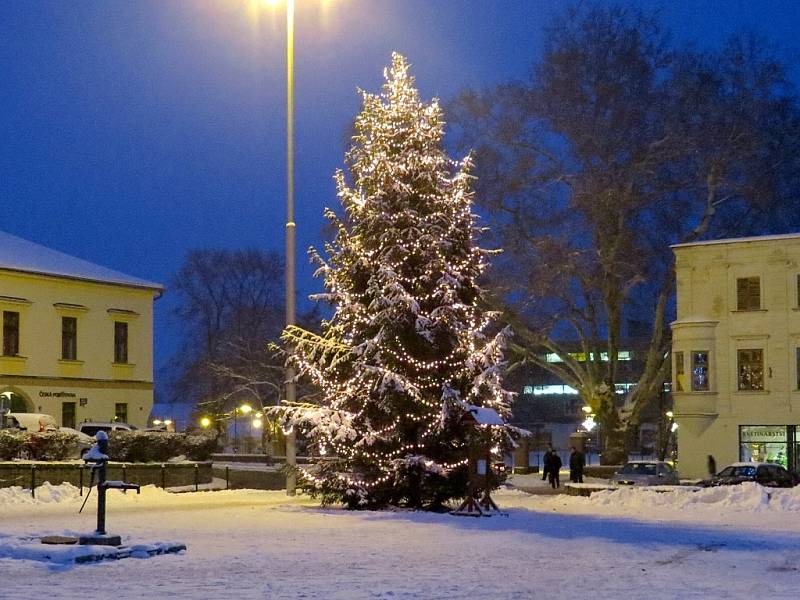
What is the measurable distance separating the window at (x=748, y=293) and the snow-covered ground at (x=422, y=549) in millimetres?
22191

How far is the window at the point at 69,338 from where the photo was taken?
184 ft

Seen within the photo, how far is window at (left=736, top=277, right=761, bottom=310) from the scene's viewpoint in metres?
53.8

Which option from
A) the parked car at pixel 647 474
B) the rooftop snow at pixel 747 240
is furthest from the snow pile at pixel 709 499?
the rooftop snow at pixel 747 240

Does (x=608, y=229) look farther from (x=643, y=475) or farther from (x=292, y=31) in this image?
(x=292, y=31)

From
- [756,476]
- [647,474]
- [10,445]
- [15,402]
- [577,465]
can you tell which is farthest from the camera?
[15,402]

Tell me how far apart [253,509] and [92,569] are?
1215 centimetres

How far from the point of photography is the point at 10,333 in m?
53.7

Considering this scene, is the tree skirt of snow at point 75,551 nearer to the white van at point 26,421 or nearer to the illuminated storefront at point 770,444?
the white van at point 26,421

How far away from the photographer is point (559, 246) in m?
55.2

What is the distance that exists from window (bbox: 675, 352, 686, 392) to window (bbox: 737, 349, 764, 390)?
2.46 m

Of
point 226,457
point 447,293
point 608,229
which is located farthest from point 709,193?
point 447,293

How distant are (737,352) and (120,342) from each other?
2842cm

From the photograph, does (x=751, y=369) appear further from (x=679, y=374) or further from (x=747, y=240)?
(x=747, y=240)

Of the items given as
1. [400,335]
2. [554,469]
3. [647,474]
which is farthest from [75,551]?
[554,469]
